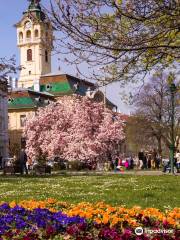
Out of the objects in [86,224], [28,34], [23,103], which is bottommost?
[86,224]

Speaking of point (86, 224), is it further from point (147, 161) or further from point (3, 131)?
point (3, 131)

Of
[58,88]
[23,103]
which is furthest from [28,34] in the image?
[23,103]

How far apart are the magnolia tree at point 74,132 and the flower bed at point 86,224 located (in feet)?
147

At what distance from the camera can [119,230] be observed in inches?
272

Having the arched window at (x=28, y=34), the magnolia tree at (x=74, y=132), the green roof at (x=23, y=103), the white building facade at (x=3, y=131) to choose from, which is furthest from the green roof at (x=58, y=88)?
→ the magnolia tree at (x=74, y=132)

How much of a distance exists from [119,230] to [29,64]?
113 meters

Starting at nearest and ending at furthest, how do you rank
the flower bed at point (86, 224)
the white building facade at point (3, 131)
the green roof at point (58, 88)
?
the flower bed at point (86, 224), the white building facade at point (3, 131), the green roof at point (58, 88)

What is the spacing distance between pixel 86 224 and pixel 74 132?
50184 mm

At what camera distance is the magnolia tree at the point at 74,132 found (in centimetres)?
5459

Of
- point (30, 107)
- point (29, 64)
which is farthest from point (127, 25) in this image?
point (29, 64)

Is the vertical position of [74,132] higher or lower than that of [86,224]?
higher

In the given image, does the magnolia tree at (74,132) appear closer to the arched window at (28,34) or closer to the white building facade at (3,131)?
the white building facade at (3,131)

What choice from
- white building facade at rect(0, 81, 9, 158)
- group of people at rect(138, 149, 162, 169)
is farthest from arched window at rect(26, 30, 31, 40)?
group of people at rect(138, 149, 162, 169)

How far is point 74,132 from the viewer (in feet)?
188
